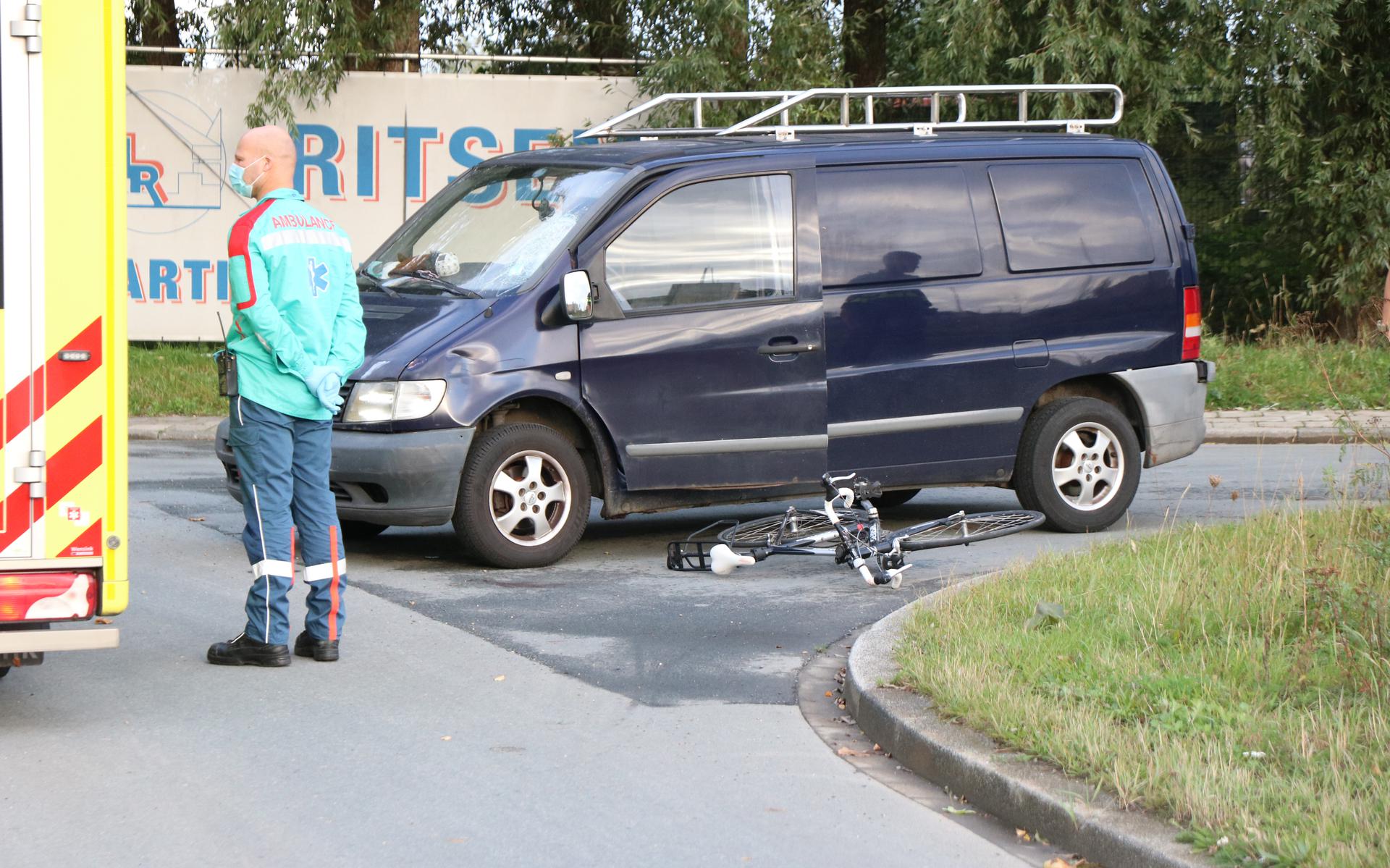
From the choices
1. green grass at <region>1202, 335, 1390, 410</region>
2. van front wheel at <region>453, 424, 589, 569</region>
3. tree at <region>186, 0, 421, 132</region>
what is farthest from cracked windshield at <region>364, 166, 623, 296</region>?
tree at <region>186, 0, 421, 132</region>

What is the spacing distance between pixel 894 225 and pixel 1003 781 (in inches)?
185

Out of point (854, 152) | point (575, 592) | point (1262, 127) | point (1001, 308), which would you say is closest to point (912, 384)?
point (1001, 308)

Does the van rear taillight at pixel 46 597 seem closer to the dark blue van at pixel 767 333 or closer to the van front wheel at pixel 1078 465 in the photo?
the dark blue van at pixel 767 333

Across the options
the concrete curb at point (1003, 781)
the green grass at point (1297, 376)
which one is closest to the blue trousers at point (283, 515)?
the concrete curb at point (1003, 781)

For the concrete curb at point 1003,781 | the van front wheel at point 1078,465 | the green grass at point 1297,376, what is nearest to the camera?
the concrete curb at point 1003,781

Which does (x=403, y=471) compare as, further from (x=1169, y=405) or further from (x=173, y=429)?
(x=173, y=429)

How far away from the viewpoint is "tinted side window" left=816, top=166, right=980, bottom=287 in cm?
891

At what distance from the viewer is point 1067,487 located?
31.8ft

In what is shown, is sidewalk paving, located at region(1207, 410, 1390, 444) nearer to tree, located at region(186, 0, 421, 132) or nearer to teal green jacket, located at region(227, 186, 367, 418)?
tree, located at region(186, 0, 421, 132)

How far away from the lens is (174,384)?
1623 cm

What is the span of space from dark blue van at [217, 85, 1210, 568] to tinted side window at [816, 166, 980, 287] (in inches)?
0.6

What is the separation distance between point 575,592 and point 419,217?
2.76 m

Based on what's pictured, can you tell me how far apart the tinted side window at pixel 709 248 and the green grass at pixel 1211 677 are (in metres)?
2.12

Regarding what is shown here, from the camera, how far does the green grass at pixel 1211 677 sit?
438 cm
